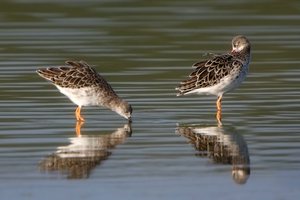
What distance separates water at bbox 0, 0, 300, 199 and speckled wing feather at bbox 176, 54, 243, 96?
45 centimetres

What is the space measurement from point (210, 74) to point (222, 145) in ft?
12.4

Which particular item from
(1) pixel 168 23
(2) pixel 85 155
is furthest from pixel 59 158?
(1) pixel 168 23

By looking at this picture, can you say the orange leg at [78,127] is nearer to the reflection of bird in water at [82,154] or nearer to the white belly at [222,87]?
the reflection of bird in water at [82,154]

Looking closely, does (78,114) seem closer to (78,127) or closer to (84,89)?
(84,89)

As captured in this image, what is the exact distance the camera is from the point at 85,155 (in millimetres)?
17469

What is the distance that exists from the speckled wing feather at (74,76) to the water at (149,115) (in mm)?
607

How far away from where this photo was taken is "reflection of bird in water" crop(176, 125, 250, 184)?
53.9 feet

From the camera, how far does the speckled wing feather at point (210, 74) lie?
21719 millimetres

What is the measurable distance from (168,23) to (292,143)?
17.5 meters

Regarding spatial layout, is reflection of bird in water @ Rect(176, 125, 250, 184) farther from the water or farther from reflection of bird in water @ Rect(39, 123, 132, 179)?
reflection of bird in water @ Rect(39, 123, 132, 179)

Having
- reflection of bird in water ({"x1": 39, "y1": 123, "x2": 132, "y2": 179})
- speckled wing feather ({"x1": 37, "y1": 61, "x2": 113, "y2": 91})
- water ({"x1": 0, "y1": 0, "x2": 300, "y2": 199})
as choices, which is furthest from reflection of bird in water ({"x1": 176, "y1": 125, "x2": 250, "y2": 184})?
speckled wing feather ({"x1": 37, "y1": 61, "x2": 113, "y2": 91})

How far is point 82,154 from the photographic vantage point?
57.5 ft

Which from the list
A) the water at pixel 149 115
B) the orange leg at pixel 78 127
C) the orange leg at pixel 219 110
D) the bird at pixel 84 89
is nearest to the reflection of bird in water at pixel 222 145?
the water at pixel 149 115

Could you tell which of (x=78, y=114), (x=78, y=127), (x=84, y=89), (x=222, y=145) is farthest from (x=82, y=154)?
(x=84, y=89)
